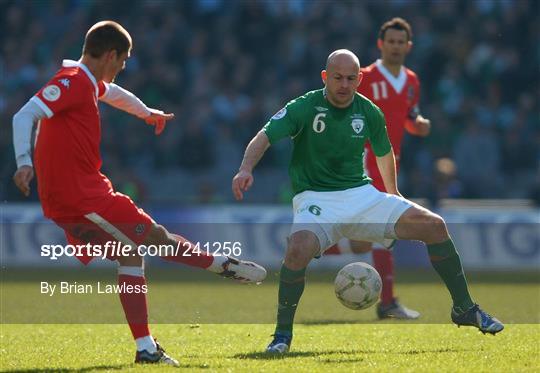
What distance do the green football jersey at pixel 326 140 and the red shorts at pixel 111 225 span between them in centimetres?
145

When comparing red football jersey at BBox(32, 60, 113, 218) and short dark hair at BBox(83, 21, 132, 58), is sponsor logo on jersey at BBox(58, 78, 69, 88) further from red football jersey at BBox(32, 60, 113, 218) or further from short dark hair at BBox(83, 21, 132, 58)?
short dark hair at BBox(83, 21, 132, 58)

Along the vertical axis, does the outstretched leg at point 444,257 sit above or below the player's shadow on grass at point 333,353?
above

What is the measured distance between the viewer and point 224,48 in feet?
69.9

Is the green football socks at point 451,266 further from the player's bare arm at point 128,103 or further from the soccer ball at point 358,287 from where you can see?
the player's bare arm at point 128,103

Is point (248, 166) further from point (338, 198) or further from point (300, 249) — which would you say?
point (338, 198)

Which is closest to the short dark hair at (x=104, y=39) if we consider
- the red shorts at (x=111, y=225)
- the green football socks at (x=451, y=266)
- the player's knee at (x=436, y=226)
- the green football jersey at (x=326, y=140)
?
the red shorts at (x=111, y=225)

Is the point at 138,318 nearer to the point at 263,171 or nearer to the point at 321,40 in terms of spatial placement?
the point at 263,171

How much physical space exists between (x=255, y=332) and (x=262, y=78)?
38.8 ft

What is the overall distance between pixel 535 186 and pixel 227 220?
5028 millimetres

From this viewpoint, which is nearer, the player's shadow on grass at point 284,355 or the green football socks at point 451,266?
the player's shadow on grass at point 284,355

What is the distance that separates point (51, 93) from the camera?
23.9 ft

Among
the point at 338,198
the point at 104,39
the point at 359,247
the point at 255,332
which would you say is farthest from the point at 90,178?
the point at 359,247

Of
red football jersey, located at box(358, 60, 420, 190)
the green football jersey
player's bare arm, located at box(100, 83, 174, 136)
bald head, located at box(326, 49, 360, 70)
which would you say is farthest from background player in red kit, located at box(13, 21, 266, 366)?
red football jersey, located at box(358, 60, 420, 190)

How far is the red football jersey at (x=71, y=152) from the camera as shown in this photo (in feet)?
24.6
